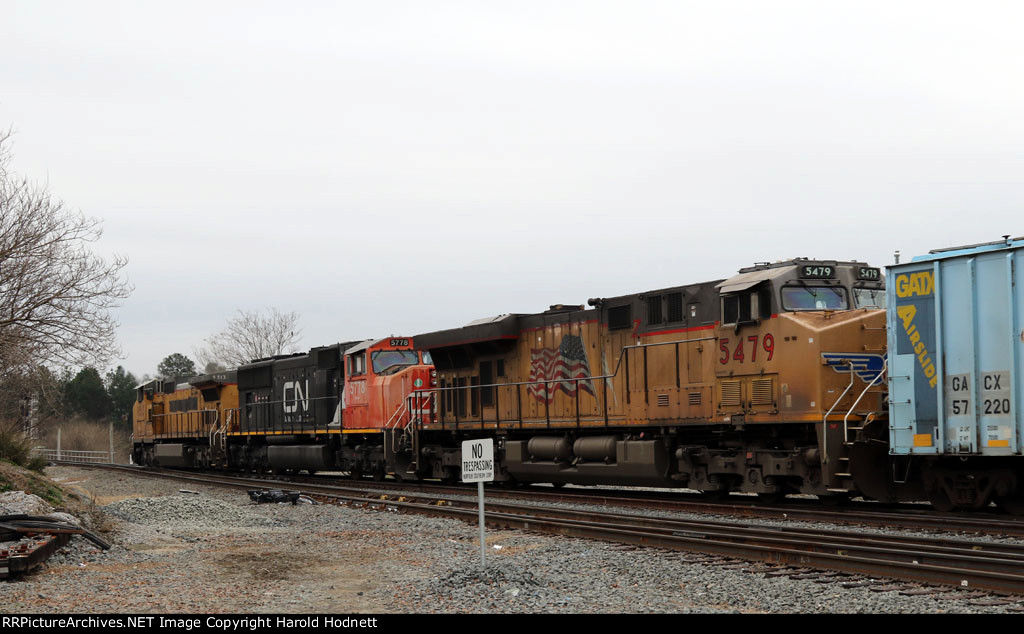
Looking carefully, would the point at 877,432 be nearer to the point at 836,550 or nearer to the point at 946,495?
the point at 946,495

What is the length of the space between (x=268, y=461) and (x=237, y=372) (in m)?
4.89

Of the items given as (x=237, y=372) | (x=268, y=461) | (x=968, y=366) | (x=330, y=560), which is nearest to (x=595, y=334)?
(x=968, y=366)

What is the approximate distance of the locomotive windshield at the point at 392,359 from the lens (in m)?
26.5

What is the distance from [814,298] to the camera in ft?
53.3

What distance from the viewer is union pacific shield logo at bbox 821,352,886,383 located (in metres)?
15.3

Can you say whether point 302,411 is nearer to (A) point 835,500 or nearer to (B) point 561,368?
(B) point 561,368

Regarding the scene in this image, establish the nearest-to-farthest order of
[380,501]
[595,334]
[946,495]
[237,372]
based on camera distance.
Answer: [946,495] < [380,501] < [595,334] < [237,372]

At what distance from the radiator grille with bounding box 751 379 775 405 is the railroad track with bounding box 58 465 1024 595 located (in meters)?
2.89

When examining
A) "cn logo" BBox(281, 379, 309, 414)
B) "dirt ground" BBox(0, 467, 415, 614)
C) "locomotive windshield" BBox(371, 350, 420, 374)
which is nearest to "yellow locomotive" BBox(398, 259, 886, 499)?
"locomotive windshield" BBox(371, 350, 420, 374)

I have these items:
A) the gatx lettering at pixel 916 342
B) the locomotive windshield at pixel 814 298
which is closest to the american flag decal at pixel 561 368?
the locomotive windshield at pixel 814 298

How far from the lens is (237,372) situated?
35406 millimetres

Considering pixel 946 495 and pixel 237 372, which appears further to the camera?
pixel 237 372

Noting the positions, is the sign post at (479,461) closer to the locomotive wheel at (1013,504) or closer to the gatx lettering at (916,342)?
the gatx lettering at (916,342)

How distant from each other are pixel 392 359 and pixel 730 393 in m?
12.0
